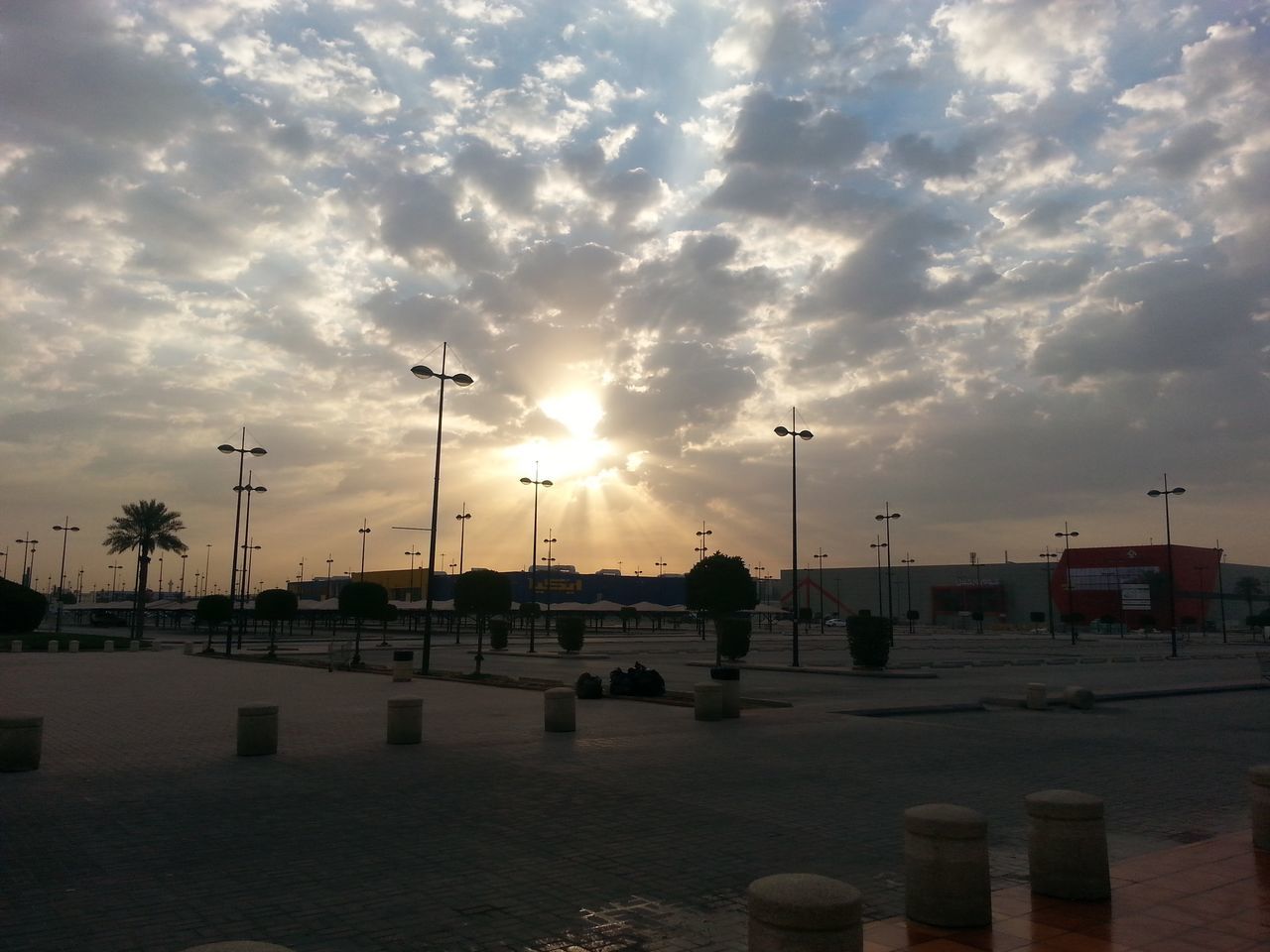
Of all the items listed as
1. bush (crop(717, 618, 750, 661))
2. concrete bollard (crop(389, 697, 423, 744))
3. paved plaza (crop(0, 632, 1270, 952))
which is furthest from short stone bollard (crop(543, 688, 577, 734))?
bush (crop(717, 618, 750, 661))

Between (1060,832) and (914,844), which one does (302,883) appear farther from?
(1060,832)

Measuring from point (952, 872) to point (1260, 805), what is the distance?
3.75m

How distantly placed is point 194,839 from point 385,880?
2.29 meters

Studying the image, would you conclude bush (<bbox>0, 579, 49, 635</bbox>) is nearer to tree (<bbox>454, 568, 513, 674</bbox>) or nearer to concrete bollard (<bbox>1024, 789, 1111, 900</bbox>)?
tree (<bbox>454, 568, 513, 674</bbox>)

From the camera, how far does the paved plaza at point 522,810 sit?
6.08m

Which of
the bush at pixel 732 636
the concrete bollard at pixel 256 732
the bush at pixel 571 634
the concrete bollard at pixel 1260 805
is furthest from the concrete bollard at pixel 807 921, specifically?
the bush at pixel 571 634

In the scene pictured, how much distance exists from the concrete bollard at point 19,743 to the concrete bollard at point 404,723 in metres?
4.48

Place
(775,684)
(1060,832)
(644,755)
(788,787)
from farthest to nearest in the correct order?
(775,684) < (644,755) < (788,787) < (1060,832)

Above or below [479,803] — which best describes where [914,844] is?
above

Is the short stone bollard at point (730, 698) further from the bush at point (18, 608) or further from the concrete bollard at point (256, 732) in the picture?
the bush at point (18, 608)

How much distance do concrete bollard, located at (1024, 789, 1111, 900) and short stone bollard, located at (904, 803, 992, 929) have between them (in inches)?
31.5

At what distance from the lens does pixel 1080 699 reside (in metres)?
19.9

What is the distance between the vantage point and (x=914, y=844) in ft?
19.5

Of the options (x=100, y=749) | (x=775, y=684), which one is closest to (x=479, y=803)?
(x=100, y=749)
